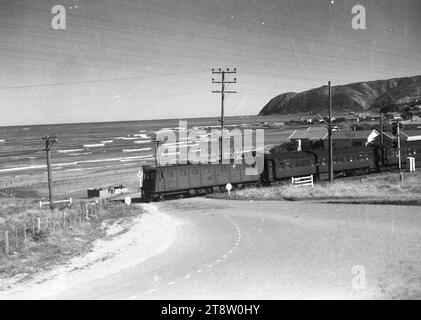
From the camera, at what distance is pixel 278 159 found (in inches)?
1442

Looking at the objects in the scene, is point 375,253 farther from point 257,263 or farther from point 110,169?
point 110,169

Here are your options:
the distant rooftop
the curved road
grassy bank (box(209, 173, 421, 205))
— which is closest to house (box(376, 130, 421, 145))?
the distant rooftop

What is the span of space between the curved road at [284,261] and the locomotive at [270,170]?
11.2 m

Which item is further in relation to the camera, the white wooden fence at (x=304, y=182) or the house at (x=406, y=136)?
the house at (x=406, y=136)

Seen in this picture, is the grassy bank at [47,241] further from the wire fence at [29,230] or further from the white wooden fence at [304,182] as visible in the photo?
the white wooden fence at [304,182]

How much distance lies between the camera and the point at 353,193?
2827 cm

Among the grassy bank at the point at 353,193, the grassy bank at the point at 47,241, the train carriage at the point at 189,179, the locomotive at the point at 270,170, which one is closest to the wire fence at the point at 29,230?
the grassy bank at the point at 47,241

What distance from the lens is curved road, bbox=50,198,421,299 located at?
1037 centimetres

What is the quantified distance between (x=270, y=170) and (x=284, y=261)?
77.7 ft

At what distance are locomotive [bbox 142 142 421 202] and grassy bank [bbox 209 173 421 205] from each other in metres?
2.47

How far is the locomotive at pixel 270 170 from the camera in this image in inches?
1275

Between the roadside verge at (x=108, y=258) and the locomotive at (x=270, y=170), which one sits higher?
the locomotive at (x=270, y=170)
